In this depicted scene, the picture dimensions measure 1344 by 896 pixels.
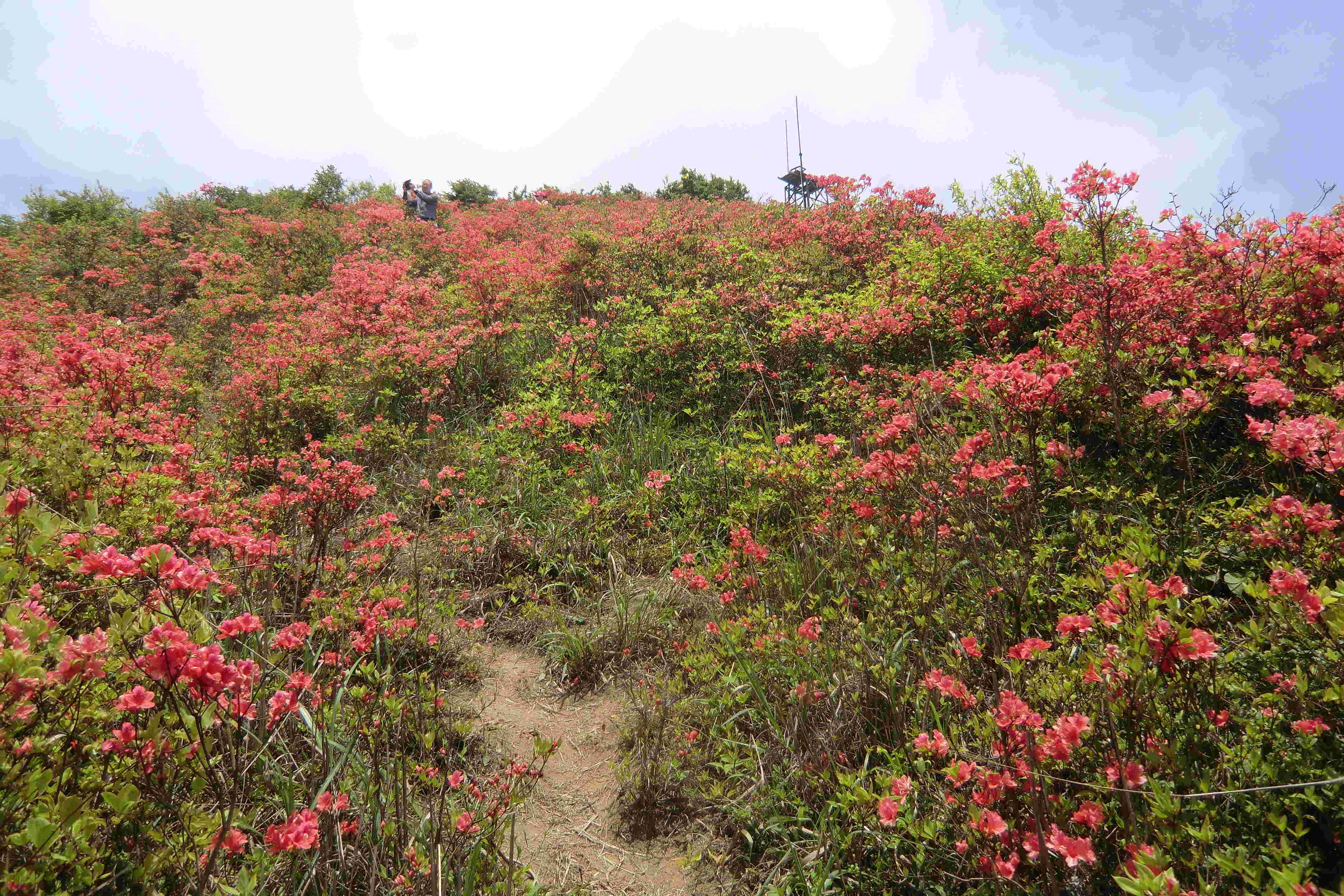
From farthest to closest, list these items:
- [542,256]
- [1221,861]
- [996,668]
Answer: [542,256]
[996,668]
[1221,861]

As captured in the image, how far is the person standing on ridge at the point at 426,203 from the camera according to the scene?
15031 millimetres

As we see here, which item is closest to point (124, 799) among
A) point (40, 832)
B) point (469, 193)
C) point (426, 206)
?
point (40, 832)

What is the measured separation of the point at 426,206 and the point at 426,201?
109 mm

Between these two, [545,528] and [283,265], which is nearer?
[545,528]

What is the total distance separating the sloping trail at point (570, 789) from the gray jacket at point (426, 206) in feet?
47.2

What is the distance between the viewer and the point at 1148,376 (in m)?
3.09

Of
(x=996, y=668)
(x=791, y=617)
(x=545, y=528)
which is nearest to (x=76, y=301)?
(x=545, y=528)

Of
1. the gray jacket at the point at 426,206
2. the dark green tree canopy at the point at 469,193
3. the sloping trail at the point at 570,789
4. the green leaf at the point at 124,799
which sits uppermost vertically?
the dark green tree canopy at the point at 469,193

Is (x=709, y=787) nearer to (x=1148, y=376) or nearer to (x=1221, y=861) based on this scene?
(x=1221, y=861)

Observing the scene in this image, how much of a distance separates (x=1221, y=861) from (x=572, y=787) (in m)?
2.37

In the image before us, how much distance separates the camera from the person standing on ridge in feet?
49.3

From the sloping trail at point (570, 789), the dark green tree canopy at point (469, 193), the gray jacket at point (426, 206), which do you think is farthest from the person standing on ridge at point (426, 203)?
the sloping trail at point (570, 789)

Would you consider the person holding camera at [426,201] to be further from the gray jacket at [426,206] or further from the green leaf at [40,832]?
the green leaf at [40,832]

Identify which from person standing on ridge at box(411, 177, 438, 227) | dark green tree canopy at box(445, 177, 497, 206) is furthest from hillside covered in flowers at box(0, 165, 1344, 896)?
dark green tree canopy at box(445, 177, 497, 206)
